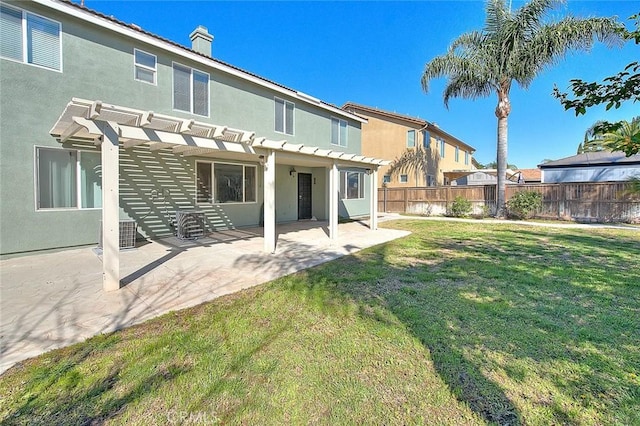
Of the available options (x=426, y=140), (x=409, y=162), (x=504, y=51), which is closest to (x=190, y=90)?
(x=504, y=51)

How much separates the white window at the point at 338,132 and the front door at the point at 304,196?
7.61 feet

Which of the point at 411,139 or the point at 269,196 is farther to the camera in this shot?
the point at 411,139

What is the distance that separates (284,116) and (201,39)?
13.0ft

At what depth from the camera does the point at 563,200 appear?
14375 mm

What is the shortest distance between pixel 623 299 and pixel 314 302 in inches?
176

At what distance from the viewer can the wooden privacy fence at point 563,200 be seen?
13.3 m

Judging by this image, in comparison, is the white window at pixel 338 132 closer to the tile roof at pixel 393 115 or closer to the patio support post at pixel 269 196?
the tile roof at pixel 393 115

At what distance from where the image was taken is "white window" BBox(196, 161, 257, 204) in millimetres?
9859

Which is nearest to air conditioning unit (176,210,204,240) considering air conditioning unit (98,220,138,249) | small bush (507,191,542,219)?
air conditioning unit (98,220,138,249)

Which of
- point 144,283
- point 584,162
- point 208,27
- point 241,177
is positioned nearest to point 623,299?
point 144,283

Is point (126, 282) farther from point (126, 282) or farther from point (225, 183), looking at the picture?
point (225, 183)

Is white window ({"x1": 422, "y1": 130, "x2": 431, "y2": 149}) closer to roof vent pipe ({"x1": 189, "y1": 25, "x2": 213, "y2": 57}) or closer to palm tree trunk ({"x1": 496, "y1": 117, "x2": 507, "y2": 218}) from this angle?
palm tree trunk ({"x1": 496, "y1": 117, "x2": 507, "y2": 218})

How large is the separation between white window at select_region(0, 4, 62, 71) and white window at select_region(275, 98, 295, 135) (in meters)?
6.74

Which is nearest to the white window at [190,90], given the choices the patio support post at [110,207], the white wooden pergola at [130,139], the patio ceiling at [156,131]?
the white wooden pergola at [130,139]
